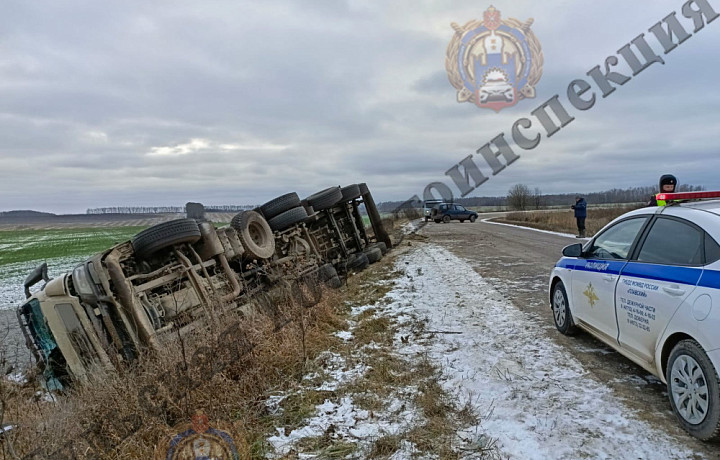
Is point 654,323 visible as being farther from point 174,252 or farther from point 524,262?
point 524,262

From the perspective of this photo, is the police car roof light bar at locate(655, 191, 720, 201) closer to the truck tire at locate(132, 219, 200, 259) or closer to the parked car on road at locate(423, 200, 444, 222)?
the truck tire at locate(132, 219, 200, 259)

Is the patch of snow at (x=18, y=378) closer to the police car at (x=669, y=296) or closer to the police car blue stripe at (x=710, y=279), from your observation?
the police car at (x=669, y=296)

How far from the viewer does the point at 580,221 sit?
16.2 meters

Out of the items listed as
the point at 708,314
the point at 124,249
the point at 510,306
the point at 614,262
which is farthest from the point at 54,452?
the point at 510,306

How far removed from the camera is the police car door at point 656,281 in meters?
2.96

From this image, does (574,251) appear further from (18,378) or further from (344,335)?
(18,378)

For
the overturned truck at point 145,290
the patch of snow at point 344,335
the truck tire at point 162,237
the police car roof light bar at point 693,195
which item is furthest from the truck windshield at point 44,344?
the police car roof light bar at point 693,195

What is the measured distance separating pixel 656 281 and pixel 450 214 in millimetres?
32331

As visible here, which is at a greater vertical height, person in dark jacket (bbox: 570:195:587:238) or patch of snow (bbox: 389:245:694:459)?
person in dark jacket (bbox: 570:195:587:238)

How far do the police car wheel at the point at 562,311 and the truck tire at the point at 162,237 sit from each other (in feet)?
16.3

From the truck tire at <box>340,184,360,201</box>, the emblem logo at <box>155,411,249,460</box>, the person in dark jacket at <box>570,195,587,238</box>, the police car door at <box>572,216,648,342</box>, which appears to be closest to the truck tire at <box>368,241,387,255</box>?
the truck tire at <box>340,184,360,201</box>

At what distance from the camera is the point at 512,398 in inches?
141

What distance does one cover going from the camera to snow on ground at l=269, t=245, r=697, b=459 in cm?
289

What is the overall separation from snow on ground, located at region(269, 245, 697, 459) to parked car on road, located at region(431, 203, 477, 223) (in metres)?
29.0
